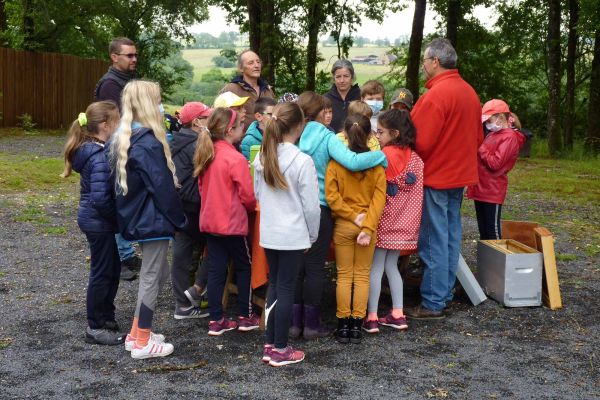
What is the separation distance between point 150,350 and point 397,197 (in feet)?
6.59

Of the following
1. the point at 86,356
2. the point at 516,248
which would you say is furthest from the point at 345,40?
the point at 86,356

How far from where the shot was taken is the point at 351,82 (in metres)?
6.69

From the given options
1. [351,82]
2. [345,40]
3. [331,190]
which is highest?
[345,40]

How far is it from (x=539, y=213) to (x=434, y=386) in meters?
6.79

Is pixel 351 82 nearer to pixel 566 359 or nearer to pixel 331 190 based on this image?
pixel 331 190

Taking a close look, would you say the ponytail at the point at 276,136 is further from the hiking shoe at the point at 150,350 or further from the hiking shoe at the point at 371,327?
the hiking shoe at the point at 371,327

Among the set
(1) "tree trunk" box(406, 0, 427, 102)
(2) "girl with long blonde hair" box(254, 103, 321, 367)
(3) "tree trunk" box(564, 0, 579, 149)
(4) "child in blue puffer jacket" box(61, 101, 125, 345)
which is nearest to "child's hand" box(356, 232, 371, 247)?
(2) "girl with long blonde hair" box(254, 103, 321, 367)

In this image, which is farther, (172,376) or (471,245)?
(471,245)

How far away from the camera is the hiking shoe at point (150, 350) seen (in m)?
4.73

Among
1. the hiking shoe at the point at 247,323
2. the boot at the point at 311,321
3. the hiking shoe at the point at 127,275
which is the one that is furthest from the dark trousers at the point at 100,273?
the hiking shoe at the point at 127,275

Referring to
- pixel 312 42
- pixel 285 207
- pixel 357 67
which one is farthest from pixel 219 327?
pixel 357 67

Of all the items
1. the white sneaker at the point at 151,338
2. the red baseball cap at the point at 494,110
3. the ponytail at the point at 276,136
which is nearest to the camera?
the ponytail at the point at 276,136

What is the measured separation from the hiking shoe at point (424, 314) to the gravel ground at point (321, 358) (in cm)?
7

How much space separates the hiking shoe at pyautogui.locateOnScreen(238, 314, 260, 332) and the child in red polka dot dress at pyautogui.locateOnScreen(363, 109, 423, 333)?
79cm
